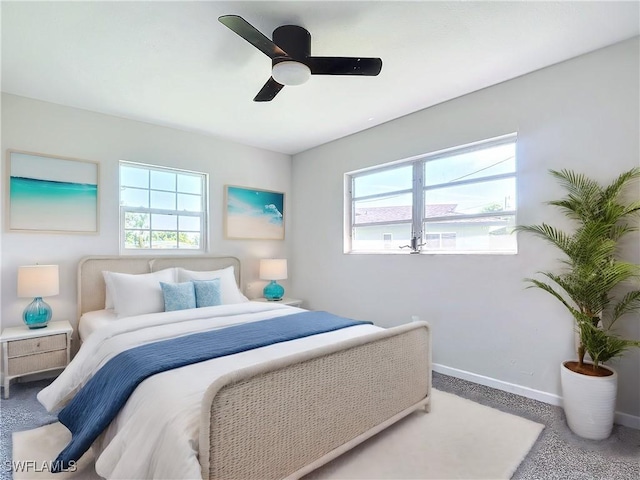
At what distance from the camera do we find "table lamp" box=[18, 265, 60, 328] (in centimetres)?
268

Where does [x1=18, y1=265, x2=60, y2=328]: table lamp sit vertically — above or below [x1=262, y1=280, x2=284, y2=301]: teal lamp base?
above

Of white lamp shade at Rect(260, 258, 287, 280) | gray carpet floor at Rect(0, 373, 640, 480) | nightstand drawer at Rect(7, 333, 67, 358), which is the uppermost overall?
white lamp shade at Rect(260, 258, 287, 280)

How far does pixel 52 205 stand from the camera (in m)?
3.06

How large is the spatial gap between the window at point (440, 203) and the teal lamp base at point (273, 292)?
1064mm

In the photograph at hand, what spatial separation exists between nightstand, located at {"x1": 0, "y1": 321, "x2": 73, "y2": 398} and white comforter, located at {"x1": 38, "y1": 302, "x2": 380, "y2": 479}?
631 mm

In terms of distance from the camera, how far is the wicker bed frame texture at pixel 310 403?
1.31 metres

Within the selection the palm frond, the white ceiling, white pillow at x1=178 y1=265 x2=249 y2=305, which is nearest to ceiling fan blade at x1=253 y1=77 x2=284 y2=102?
the white ceiling

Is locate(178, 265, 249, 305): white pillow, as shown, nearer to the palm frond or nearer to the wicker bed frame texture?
the wicker bed frame texture

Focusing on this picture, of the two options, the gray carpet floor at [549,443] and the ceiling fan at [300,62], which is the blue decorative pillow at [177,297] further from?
the ceiling fan at [300,62]

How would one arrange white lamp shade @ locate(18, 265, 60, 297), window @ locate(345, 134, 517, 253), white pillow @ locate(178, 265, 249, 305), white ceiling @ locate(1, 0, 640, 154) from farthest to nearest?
white pillow @ locate(178, 265, 249, 305)
window @ locate(345, 134, 517, 253)
white lamp shade @ locate(18, 265, 60, 297)
white ceiling @ locate(1, 0, 640, 154)

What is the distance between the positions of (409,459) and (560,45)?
2892mm

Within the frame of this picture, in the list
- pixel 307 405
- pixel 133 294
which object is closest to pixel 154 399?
pixel 307 405

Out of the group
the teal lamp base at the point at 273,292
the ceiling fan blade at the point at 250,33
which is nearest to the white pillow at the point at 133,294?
the teal lamp base at the point at 273,292

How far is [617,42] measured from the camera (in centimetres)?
225
